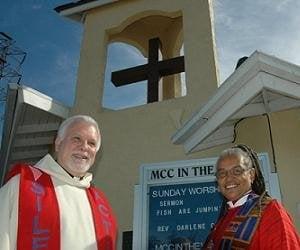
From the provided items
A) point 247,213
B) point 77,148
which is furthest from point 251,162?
point 77,148

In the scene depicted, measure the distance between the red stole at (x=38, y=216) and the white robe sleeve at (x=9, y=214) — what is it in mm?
31

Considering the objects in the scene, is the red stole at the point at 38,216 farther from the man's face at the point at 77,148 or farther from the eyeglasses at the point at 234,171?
the eyeglasses at the point at 234,171

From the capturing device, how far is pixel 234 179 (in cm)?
297

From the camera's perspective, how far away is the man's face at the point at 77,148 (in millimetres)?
3227

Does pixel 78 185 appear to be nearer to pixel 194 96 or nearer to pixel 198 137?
pixel 198 137

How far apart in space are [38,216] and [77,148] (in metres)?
0.58

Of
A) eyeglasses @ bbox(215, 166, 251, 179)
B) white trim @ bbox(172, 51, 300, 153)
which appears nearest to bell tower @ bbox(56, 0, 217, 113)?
white trim @ bbox(172, 51, 300, 153)

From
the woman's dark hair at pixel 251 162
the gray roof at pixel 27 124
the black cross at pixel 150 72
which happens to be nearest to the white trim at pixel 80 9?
the black cross at pixel 150 72

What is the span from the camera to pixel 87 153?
10.7ft

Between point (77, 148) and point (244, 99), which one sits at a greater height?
point (244, 99)

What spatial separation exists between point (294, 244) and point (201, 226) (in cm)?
212

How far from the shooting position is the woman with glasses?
2.56 meters

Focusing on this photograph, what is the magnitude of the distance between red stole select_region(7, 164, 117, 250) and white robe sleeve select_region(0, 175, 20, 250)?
31 millimetres

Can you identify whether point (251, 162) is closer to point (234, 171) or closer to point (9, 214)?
point (234, 171)
